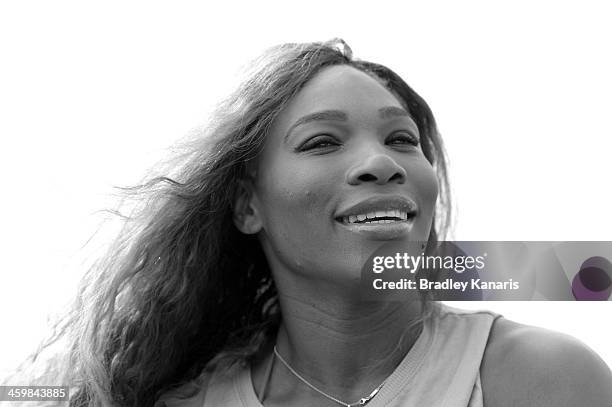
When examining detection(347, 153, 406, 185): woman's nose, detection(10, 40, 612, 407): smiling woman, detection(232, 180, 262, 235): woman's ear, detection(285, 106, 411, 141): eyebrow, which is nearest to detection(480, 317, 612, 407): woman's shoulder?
detection(10, 40, 612, 407): smiling woman

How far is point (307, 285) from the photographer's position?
283 cm

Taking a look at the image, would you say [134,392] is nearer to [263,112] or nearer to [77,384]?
[77,384]

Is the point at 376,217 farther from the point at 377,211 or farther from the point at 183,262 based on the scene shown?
the point at 183,262

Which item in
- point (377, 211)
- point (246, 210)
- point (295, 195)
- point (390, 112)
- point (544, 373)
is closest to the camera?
point (544, 373)

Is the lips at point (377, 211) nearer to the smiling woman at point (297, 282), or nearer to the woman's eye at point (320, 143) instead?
the smiling woman at point (297, 282)

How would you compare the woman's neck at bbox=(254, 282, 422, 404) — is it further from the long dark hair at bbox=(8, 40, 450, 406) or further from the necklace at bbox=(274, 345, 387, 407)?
the long dark hair at bbox=(8, 40, 450, 406)

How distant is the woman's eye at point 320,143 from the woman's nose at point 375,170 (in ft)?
0.52

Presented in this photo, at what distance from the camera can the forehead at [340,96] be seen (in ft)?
9.32

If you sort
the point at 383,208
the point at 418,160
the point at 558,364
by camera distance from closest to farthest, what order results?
the point at 558,364, the point at 383,208, the point at 418,160

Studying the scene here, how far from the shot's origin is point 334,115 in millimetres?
2807

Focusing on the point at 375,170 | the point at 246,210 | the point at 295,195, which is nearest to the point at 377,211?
the point at 375,170

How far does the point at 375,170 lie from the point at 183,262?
0.94 meters

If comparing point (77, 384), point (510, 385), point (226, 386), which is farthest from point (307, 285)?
point (77, 384)

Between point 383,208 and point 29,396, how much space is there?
1.57 m
